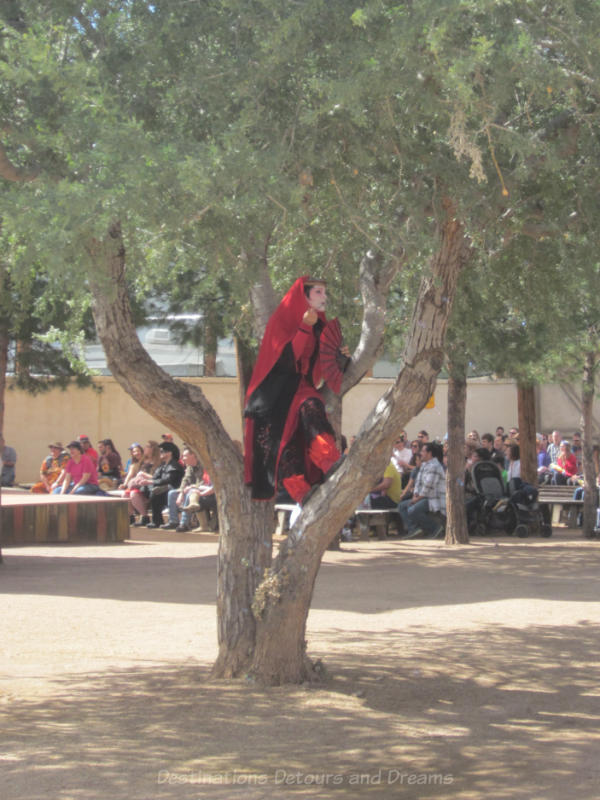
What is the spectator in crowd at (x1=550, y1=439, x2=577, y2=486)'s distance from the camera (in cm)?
2209

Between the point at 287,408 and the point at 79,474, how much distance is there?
1268 centimetres

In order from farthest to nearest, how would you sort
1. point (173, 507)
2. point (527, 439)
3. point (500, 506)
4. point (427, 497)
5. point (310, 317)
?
1. point (527, 439)
2. point (173, 507)
3. point (500, 506)
4. point (427, 497)
5. point (310, 317)

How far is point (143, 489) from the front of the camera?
18422mm

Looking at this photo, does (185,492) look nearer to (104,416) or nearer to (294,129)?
(104,416)

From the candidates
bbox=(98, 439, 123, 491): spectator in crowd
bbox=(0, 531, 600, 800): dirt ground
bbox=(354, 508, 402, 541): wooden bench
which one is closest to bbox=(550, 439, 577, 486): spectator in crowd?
bbox=(354, 508, 402, 541): wooden bench

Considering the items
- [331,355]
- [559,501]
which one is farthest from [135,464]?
[331,355]

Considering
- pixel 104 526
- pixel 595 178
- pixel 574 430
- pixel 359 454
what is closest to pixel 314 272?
pixel 595 178

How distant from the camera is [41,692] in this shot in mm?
6090

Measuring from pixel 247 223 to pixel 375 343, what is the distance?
2283 mm

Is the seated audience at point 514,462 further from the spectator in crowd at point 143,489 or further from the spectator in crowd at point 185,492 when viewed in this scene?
the spectator in crowd at point 143,489

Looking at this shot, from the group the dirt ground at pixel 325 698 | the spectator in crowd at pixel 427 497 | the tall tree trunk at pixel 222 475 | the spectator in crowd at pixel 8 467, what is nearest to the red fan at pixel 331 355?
the tall tree trunk at pixel 222 475

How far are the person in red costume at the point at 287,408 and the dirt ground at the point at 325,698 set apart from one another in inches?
47.0

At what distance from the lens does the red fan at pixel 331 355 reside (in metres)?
6.26

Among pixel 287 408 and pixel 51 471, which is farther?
pixel 51 471
